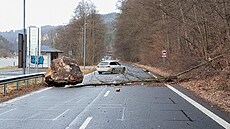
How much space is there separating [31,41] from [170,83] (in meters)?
16.0

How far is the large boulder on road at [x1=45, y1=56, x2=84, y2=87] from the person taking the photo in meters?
21.1

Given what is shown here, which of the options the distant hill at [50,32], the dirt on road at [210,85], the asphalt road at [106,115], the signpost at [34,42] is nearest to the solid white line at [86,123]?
the asphalt road at [106,115]

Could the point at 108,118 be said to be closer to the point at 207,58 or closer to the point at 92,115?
the point at 92,115

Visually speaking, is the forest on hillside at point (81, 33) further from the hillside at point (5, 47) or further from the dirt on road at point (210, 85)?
the dirt on road at point (210, 85)

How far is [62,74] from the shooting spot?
69.3 ft

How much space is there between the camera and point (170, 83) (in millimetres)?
22719

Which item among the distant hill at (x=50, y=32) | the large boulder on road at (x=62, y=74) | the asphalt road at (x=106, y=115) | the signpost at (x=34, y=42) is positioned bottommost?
the asphalt road at (x=106, y=115)

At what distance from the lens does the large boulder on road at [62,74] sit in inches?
831

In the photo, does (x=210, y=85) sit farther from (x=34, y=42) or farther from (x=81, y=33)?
(x=81, y=33)

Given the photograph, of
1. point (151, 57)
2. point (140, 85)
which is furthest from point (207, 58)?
point (151, 57)

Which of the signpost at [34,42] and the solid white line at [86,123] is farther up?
the signpost at [34,42]

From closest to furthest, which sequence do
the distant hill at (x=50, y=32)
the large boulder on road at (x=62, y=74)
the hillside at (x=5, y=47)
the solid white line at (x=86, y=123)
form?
the solid white line at (x=86, y=123) < the large boulder on road at (x=62, y=74) < the distant hill at (x=50, y=32) < the hillside at (x=5, y=47)

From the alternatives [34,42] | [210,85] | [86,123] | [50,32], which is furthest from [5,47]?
[86,123]

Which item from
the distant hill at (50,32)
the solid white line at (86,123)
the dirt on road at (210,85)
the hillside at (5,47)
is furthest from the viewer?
the hillside at (5,47)
